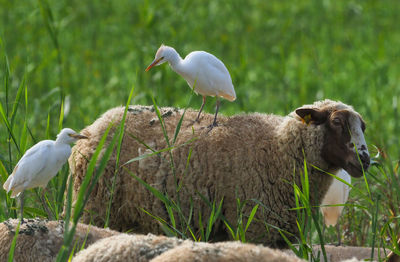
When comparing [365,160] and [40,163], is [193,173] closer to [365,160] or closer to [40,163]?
[365,160]

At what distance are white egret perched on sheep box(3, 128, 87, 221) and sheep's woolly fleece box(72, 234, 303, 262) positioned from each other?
0.96 m

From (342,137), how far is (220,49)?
906 cm

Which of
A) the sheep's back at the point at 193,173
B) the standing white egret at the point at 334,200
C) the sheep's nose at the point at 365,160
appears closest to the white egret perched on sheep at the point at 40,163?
the sheep's back at the point at 193,173

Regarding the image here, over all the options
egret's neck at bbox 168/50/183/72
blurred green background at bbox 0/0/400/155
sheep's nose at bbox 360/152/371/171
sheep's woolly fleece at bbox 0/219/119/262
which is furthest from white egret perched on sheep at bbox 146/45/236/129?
blurred green background at bbox 0/0/400/155

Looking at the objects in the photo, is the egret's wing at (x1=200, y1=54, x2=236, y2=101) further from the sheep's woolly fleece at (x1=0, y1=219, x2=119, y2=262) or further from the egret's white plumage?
the sheep's woolly fleece at (x1=0, y1=219, x2=119, y2=262)

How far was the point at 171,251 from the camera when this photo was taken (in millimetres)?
3352

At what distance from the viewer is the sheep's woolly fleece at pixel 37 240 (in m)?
4.50

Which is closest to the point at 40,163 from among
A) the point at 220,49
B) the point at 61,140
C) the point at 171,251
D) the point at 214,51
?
the point at 61,140

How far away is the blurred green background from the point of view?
1049cm

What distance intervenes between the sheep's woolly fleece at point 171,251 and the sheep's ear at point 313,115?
2.24 metres

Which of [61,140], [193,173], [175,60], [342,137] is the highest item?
[175,60]

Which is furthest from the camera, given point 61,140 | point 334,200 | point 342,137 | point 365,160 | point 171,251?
point 334,200

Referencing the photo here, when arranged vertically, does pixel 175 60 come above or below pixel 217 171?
above

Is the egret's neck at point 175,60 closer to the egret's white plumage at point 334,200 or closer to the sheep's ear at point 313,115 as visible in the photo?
the sheep's ear at point 313,115
